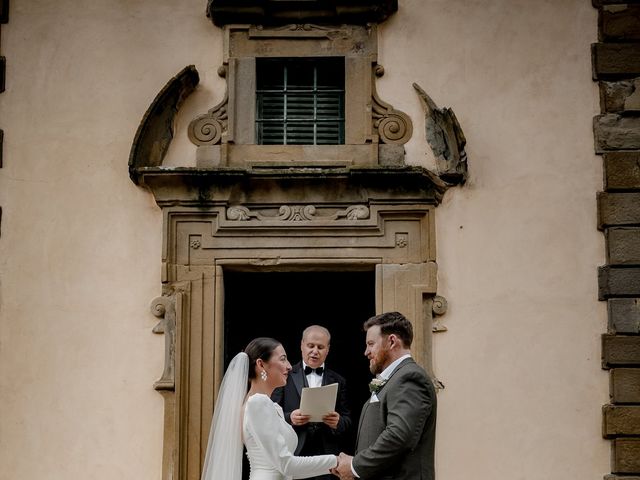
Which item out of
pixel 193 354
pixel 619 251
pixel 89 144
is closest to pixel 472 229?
pixel 619 251

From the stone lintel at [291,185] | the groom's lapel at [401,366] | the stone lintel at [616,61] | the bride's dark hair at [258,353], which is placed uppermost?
the stone lintel at [616,61]

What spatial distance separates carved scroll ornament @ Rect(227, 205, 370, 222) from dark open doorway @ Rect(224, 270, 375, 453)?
2102mm

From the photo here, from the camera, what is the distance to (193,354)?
786cm

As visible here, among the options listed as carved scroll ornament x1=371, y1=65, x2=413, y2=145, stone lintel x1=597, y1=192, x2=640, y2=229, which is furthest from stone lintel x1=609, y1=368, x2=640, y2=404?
carved scroll ornament x1=371, y1=65, x2=413, y2=145

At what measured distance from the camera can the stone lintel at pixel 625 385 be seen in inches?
301

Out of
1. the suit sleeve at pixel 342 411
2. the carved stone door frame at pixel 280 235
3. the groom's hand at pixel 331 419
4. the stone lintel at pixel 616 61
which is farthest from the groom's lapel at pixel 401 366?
the stone lintel at pixel 616 61

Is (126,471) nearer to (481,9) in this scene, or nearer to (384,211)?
(384,211)

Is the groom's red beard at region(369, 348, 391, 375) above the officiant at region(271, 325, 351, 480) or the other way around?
above

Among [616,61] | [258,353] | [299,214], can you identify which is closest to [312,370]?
[299,214]

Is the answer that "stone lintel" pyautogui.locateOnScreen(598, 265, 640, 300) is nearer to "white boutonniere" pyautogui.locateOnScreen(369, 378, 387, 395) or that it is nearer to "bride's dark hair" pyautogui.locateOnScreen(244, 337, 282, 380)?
"white boutonniere" pyautogui.locateOnScreen(369, 378, 387, 395)

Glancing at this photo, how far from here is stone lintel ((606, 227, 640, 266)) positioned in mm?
7793

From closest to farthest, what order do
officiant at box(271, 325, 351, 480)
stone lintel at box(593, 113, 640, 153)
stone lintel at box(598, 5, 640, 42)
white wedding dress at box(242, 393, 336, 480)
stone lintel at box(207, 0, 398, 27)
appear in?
white wedding dress at box(242, 393, 336, 480) → officiant at box(271, 325, 351, 480) → stone lintel at box(593, 113, 640, 153) → stone lintel at box(598, 5, 640, 42) → stone lintel at box(207, 0, 398, 27)

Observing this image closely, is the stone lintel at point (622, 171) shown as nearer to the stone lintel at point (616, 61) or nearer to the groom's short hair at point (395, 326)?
the stone lintel at point (616, 61)

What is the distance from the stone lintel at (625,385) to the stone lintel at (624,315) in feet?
0.89
